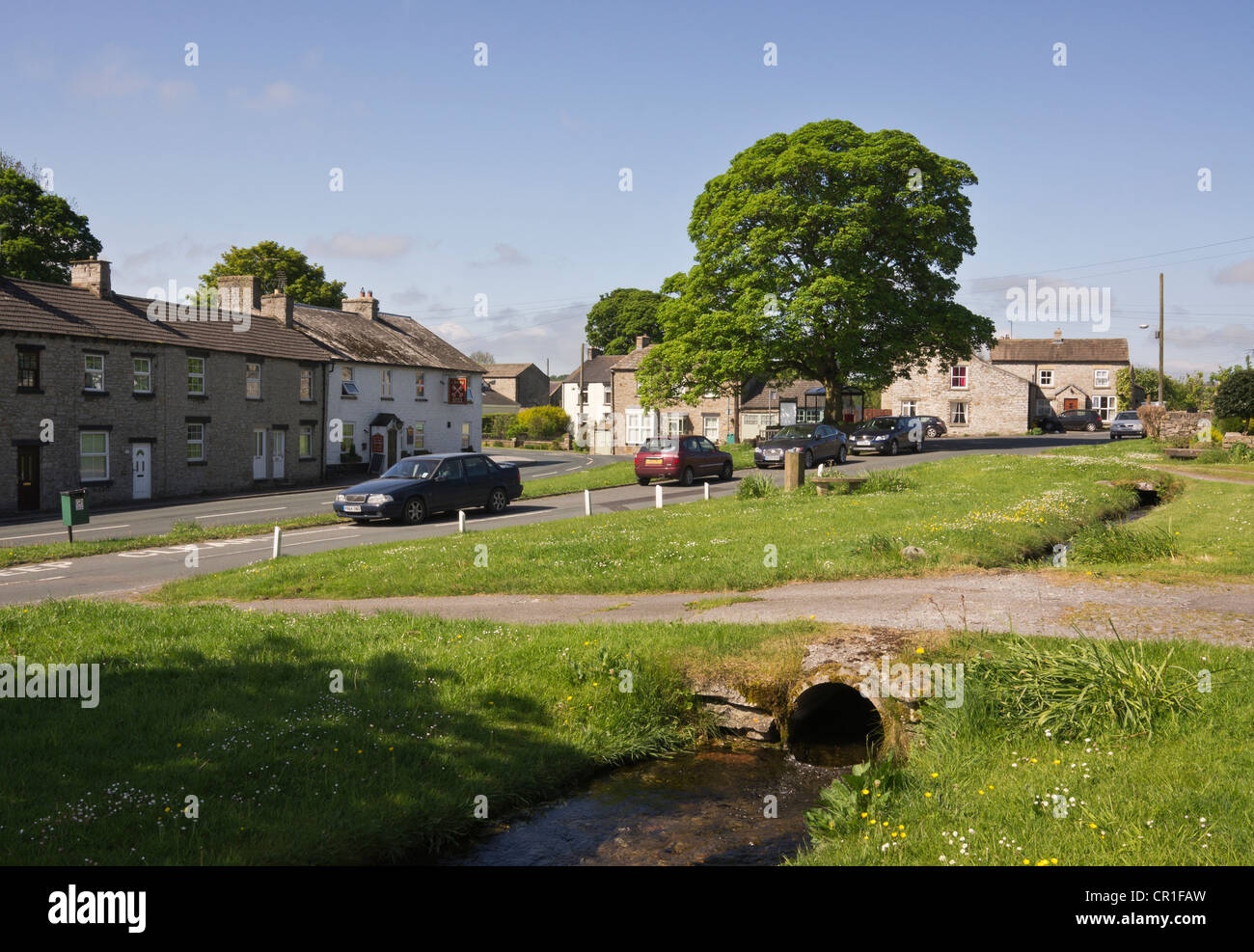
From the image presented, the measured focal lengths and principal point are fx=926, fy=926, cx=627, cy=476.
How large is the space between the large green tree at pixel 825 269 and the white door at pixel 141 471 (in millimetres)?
22159

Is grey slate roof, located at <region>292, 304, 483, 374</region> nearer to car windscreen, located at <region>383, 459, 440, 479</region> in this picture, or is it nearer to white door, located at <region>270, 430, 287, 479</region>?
white door, located at <region>270, 430, 287, 479</region>

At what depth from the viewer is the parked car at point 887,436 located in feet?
137

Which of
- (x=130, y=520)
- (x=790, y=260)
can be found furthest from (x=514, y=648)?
(x=790, y=260)

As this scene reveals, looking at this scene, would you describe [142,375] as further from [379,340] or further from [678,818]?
[678,818]

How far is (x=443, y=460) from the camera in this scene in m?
27.1

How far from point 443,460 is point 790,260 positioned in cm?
2318

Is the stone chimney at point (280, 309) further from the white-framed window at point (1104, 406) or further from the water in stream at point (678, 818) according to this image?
the white-framed window at point (1104, 406)

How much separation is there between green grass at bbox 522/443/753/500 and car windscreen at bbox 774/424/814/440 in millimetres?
2257

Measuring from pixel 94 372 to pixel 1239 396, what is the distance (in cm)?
4793

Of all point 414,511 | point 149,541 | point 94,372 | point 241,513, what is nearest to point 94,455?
point 94,372

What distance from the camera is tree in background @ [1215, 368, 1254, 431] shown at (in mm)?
41500

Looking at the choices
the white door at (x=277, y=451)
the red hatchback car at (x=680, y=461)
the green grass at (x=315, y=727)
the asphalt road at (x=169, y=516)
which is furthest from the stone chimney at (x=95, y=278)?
the green grass at (x=315, y=727)

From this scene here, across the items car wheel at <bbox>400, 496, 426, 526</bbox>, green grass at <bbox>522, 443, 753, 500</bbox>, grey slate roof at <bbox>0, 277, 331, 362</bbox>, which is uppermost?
grey slate roof at <bbox>0, 277, 331, 362</bbox>

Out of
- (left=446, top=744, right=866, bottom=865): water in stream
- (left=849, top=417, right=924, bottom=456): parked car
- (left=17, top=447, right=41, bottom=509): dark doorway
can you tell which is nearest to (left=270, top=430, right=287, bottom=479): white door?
(left=17, top=447, right=41, bottom=509): dark doorway
